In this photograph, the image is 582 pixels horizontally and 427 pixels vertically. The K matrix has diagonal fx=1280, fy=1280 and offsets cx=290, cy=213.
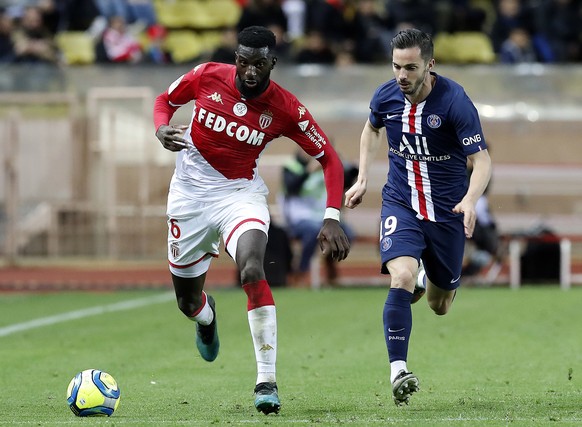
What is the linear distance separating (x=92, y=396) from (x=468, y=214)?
2.49 metres

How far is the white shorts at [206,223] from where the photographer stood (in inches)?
331

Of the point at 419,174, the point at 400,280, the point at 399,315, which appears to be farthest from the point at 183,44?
the point at 399,315

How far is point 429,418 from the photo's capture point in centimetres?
710

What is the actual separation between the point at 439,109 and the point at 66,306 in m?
9.01

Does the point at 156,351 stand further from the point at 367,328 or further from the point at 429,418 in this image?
the point at 429,418

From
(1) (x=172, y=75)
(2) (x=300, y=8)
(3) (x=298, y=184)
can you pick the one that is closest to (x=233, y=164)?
(3) (x=298, y=184)

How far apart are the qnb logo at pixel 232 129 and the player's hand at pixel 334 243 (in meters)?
0.96

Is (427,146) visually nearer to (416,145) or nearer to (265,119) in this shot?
(416,145)

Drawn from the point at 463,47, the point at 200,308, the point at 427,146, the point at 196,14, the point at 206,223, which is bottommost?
the point at 200,308

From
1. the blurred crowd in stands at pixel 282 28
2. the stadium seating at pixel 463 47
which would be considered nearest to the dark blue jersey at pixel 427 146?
the blurred crowd in stands at pixel 282 28

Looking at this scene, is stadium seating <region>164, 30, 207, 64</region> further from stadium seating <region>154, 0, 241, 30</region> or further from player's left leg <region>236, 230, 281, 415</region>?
player's left leg <region>236, 230, 281, 415</region>

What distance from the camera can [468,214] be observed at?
25.5ft

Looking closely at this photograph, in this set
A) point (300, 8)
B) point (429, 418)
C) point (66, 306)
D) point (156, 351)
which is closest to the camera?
point (429, 418)

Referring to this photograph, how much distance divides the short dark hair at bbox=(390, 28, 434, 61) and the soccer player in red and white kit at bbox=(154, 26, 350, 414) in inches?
32.8
